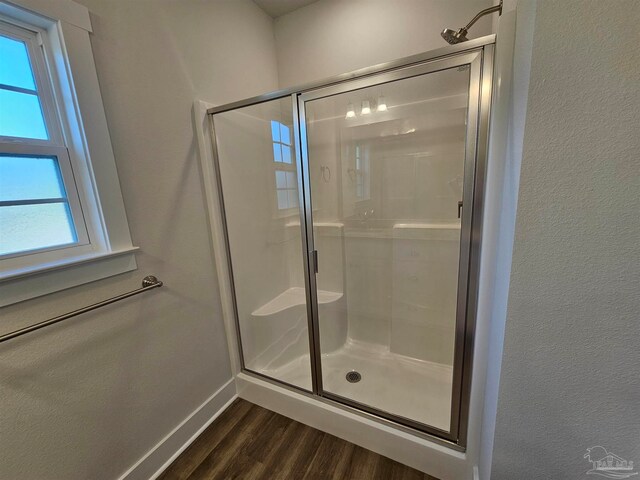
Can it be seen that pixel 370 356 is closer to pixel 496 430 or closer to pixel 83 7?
pixel 496 430

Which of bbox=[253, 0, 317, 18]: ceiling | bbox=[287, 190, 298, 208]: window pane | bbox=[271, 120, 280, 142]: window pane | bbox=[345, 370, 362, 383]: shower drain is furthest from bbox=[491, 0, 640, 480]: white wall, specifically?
bbox=[253, 0, 317, 18]: ceiling

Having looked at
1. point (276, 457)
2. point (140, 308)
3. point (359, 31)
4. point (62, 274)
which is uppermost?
point (359, 31)

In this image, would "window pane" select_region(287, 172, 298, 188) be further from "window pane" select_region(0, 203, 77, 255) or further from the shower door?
"window pane" select_region(0, 203, 77, 255)

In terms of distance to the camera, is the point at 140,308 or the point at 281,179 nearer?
the point at 140,308

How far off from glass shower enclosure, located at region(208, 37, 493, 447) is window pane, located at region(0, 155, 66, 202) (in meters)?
0.71

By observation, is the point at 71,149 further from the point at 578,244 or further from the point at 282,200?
the point at 578,244

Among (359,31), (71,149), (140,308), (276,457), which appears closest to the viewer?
(71,149)

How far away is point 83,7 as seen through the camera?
0.99 metres

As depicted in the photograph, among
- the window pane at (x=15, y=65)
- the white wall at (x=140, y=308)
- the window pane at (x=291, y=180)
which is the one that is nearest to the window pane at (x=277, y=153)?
the window pane at (x=291, y=180)

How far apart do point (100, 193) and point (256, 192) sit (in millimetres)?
941

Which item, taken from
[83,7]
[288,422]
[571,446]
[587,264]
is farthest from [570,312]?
[83,7]

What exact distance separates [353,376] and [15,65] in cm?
225

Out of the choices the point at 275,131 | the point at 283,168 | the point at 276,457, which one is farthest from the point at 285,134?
the point at 276,457

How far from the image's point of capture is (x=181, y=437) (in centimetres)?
145
